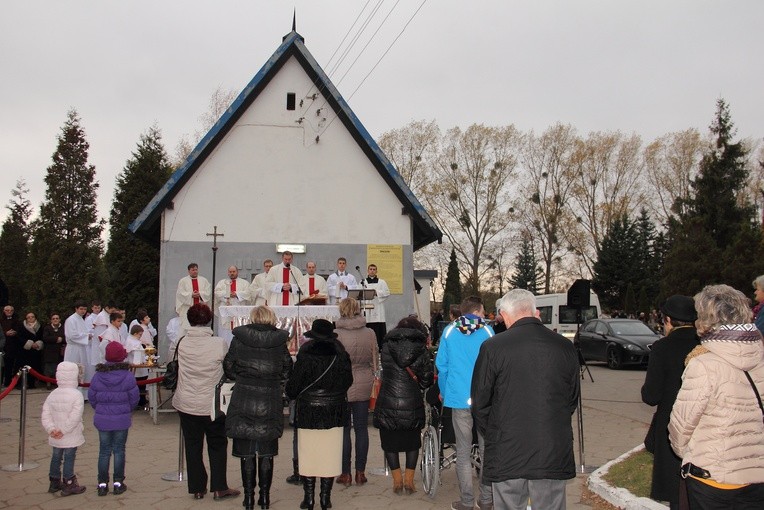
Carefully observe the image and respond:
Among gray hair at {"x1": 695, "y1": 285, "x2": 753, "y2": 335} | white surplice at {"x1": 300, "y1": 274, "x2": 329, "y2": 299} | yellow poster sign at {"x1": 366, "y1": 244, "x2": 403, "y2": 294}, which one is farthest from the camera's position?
yellow poster sign at {"x1": 366, "y1": 244, "x2": 403, "y2": 294}

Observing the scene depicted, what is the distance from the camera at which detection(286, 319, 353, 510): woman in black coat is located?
6.98 meters

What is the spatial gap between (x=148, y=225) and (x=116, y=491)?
1034 cm

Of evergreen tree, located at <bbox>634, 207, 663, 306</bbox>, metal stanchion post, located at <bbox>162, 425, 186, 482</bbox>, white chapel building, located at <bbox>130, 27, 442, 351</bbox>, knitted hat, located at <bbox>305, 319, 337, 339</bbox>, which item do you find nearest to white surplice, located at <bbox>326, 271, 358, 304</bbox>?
white chapel building, located at <bbox>130, 27, 442, 351</bbox>

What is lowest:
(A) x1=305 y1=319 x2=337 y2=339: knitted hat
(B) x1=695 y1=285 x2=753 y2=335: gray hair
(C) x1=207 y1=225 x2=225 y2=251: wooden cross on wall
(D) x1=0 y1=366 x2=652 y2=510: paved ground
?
(D) x1=0 y1=366 x2=652 y2=510: paved ground

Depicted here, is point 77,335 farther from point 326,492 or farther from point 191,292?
point 326,492

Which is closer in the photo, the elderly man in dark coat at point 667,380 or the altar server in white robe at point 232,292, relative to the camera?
the elderly man in dark coat at point 667,380

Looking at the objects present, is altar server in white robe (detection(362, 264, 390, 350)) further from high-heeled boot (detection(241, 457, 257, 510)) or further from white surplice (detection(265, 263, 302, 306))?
high-heeled boot (detection(241, 457, 257, 510))

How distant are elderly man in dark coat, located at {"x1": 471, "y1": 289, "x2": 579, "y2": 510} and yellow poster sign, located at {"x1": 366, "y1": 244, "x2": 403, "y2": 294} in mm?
12974

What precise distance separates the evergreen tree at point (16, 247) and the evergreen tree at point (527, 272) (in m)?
36.1

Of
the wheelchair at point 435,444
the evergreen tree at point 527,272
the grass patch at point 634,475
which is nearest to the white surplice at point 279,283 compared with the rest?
the wheelchair at point 435,444

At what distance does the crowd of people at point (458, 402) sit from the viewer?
414 cm

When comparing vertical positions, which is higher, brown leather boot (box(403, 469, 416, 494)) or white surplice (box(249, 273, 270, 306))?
white surplice (box(249, 273, 270, 306))

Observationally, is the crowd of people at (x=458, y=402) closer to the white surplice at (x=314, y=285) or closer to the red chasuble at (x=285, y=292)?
the red chasuble at (x=285, y=292)

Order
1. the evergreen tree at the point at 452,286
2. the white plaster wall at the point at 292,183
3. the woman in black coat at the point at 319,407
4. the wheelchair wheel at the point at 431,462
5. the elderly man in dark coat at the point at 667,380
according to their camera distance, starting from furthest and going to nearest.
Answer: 1. the evergreen tree at the point at 452,286
2. the white plaster wall at the point at 292,183
3. the wheelchair wheel at the point at 431,462
4. the woman in black coat at the point at 319,407
5. the elderly man in dark coat at the point at 667,380
